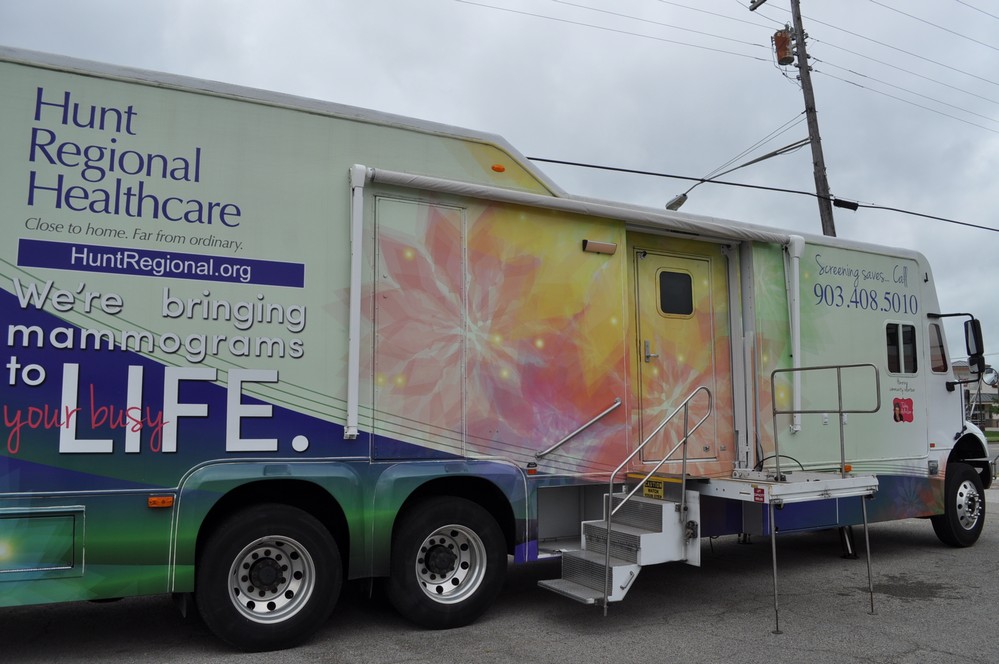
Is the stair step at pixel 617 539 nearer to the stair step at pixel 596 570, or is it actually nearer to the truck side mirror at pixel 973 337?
the stair step at pixel 596 570

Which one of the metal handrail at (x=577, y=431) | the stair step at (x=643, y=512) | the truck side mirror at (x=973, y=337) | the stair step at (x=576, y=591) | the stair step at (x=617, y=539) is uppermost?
the truck side mirror at (x=973, y=337)

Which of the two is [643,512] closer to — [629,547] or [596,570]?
[629,547]

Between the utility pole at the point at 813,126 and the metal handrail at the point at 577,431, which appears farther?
the utility pole at the point at 813,126

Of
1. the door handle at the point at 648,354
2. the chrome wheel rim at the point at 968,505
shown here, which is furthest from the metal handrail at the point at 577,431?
the chrome wheel rim at the point at 968,505

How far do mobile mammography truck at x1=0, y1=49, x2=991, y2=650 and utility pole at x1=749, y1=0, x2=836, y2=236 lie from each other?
7.73 m

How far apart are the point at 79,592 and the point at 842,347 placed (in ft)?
23.6

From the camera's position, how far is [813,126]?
14.9 meters

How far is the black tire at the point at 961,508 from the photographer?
892 centimetres

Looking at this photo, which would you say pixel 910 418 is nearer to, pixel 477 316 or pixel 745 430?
pixel 745 430

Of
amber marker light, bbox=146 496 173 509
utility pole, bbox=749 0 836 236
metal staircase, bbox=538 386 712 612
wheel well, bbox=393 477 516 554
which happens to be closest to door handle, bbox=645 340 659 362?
metal staircase, bbox=538 386 712 612

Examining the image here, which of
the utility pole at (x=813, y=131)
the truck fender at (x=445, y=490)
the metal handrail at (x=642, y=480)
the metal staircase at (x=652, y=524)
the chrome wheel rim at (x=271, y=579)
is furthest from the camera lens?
the utility pole at (x=813, y=131)

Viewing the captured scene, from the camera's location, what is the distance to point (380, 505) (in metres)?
5.46

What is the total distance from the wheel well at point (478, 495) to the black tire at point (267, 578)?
0.73 meters

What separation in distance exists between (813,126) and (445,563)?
12541mm
